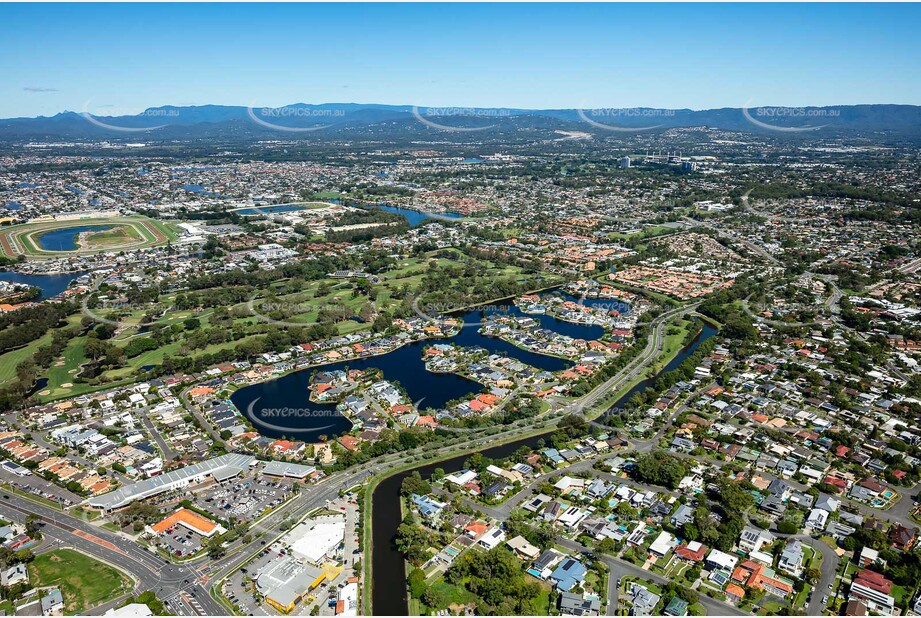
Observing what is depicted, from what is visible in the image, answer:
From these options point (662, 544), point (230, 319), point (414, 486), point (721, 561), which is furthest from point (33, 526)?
point (721, 561)

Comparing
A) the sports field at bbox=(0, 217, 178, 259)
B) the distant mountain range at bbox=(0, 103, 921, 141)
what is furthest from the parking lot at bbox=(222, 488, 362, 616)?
the distant mountain range at bbox=(0, 103, 921, 141)

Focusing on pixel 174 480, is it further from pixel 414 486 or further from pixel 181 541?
pixel 414 486

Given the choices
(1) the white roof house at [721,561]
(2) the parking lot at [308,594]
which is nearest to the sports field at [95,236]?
(2) the parking lot at [308,594]

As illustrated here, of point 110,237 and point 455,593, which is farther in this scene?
point 110,237

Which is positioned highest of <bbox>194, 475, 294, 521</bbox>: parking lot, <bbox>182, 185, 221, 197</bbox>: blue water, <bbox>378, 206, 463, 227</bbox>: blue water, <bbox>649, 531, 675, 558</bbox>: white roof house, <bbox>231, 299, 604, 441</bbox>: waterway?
<bbox>182, 185, 221, 197</bbox>: blue water

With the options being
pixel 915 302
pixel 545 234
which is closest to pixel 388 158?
pixel 545 234

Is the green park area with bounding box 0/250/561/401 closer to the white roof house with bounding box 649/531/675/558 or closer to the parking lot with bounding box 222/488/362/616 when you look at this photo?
the parking lot with bounding box 222/488/362/616
